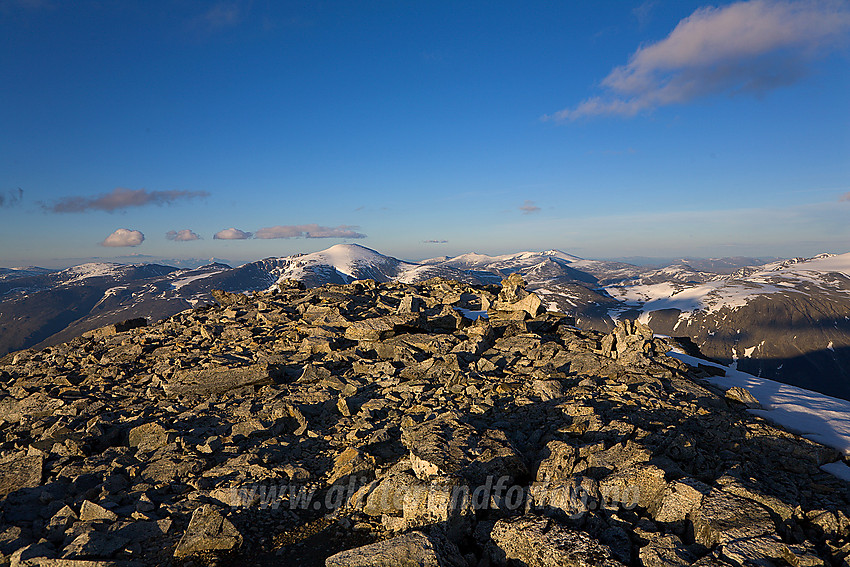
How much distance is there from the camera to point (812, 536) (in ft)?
31.6

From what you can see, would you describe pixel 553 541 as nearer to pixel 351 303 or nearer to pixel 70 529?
pixel 70 529

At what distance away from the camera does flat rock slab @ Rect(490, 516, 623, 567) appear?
28.2ft

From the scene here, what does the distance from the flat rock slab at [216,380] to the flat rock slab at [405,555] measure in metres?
14.5

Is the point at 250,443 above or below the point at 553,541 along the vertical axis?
below

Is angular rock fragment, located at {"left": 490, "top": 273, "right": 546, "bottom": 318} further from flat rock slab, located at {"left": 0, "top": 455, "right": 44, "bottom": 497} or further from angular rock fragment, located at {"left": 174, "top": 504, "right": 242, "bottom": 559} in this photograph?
flat rock slab, located at {"left": 0, "top": 455, "right": 44, "bottom": 497}

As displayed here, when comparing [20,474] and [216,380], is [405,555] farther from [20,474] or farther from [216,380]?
[216,380]

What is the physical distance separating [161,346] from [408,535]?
26.7 meters

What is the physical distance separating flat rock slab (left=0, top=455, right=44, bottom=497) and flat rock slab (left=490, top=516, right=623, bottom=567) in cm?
1583

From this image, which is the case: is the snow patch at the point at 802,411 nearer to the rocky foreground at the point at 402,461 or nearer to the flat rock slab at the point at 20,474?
the rocky foreground at the point at 402,461

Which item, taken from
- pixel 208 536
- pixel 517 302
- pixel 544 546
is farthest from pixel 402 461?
pixel 517 302

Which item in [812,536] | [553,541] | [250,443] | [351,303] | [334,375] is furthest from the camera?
[351,303]

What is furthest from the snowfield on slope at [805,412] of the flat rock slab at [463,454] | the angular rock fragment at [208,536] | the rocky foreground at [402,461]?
the angular rock fragment at [208,536]

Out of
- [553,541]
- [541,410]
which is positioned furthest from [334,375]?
[553,541]

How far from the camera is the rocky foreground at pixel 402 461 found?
9680 mm
